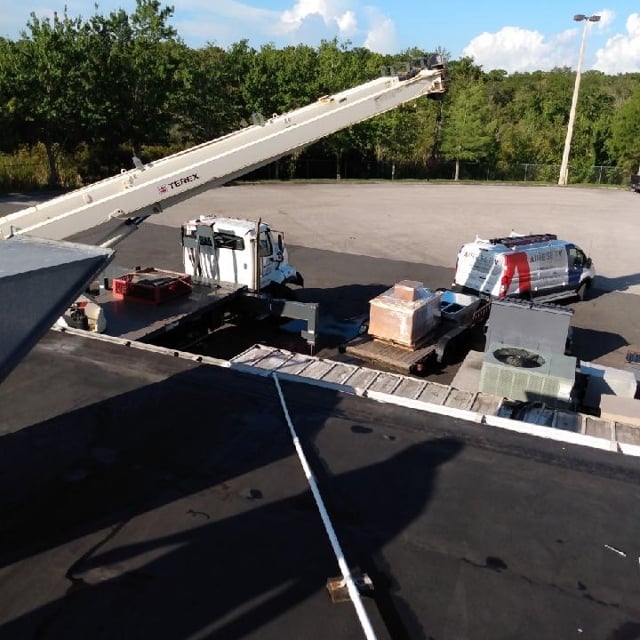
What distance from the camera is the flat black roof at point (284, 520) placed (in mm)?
4090

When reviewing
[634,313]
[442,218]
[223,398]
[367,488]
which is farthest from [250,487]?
[442,218]

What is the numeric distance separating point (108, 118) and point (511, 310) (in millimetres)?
35405

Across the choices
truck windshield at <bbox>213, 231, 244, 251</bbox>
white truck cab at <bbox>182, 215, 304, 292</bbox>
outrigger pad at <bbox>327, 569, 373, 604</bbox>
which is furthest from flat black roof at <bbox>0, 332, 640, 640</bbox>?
truck windshield at <bbox>213, 231, 244, 251</bbox>

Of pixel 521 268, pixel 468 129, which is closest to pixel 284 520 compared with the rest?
pixel 521 268

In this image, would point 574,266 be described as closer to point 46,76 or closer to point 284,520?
point 284,520

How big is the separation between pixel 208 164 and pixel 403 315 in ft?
17.9

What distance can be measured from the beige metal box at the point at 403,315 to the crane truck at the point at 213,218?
1.58m

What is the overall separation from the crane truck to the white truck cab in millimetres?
25

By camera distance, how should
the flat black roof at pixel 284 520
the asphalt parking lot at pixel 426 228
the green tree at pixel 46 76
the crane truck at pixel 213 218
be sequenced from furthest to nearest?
the green tree at pixel 46 76 < the asphalt parking lot at pixel 426 228 < the crane truck at pixel 213 218 < the flat black roof at pixel 284 520

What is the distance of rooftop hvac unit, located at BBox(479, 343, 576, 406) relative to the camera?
1027 cm

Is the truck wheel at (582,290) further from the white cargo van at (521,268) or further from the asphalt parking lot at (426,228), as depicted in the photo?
the asphalt parking lot at (426,228)

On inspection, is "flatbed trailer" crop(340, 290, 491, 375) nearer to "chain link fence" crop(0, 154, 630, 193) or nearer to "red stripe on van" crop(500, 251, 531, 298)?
"red stripe on van" crop(500, 251, 531, 298)

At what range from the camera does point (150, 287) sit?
43.3 feet

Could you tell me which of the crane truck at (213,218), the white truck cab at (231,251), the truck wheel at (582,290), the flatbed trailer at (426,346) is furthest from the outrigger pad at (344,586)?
the truck wheel at (582,290)
